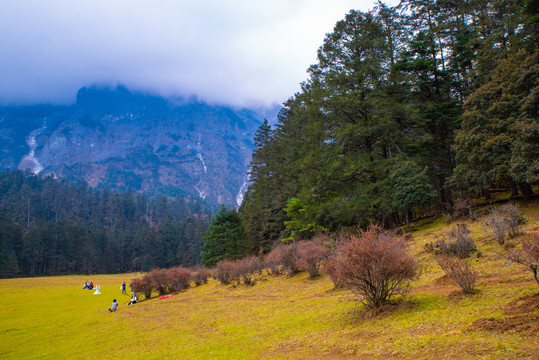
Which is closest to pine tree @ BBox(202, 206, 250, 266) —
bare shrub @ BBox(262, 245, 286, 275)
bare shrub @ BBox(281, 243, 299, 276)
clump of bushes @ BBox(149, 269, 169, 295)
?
clump of bushes @ BBox(149, 269, 169, 295)

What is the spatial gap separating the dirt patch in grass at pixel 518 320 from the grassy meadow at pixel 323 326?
2 centimetres

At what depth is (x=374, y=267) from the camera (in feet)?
26.1

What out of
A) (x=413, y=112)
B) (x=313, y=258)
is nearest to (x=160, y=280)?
(x=313, y=258)

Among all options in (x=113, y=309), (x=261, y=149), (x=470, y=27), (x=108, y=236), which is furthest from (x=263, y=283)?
(x=108, y=236)

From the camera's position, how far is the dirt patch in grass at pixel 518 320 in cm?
520

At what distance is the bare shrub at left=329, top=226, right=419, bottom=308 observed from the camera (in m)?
7.87

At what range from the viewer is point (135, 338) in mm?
11922

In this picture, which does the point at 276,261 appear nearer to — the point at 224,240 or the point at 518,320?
the point at 518,320

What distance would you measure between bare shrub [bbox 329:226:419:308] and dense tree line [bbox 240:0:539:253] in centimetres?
1123

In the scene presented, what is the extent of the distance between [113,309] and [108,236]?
87032 mm

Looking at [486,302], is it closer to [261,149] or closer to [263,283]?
[263,283]

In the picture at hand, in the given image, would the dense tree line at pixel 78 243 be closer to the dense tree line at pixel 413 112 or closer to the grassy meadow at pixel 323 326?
the dense tree line at pixel 413 112

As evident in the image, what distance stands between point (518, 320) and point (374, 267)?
302 centimetres

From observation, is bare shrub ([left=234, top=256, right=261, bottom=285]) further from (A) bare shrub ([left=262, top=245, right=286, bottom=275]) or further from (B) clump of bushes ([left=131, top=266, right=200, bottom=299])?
(B) clump of bushes ([left=131, top=266, right=200, bottom=299])
